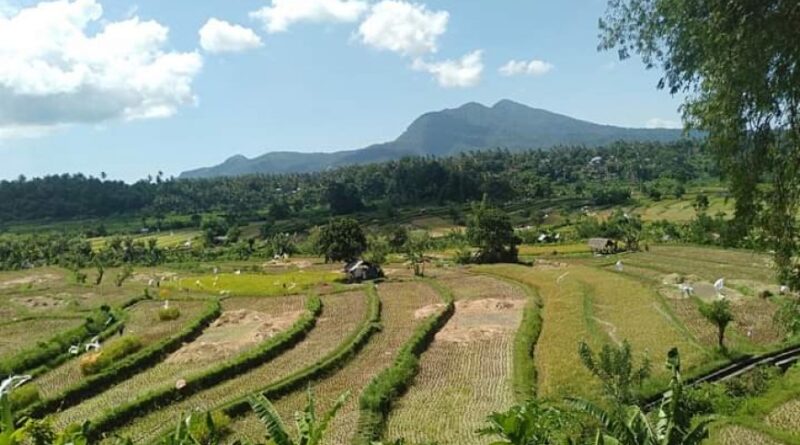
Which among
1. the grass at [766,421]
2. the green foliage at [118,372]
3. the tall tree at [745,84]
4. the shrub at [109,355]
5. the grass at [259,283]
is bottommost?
the grass at [259,283]

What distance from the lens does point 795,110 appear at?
1023cm

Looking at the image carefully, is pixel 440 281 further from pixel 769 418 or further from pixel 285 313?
pixel 769 418

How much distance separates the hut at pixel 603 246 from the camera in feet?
214

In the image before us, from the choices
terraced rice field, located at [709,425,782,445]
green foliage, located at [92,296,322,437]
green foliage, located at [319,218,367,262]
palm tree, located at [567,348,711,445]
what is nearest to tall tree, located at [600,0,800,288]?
palm tree, located at [567,348,711,445]

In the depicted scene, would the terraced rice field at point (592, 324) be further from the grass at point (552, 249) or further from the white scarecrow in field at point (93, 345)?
the white scarecrow in field at point (93, 345)

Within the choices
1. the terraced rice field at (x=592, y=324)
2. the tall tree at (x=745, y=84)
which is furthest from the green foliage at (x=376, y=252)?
the tall tree at (x=745, y=84)

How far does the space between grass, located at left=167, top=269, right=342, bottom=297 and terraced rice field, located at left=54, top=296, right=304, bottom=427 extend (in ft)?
15.9

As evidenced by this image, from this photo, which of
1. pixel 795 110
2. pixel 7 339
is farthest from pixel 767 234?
pixel 7 339

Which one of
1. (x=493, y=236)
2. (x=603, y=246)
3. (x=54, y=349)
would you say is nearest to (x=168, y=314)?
(x=54, y=349)

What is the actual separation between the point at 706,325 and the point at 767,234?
20737mm

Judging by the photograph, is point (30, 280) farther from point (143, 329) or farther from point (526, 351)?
point (526, 351)

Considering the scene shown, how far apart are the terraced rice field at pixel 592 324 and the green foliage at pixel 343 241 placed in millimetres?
18544

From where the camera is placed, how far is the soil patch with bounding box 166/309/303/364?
30158 mm

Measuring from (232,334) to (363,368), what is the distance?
1019 cm
